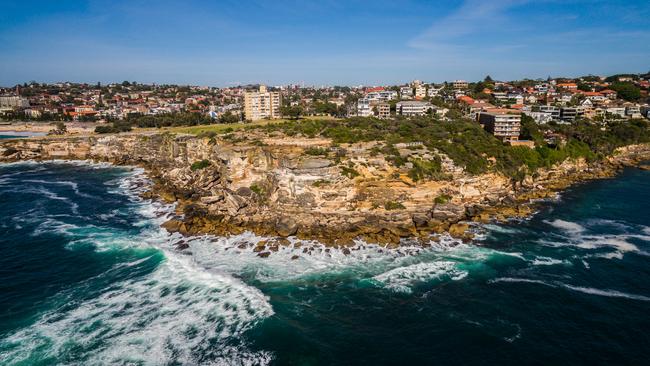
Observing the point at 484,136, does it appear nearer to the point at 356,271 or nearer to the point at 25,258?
the point at 356,271

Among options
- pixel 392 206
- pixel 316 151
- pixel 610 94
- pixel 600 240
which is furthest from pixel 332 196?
pixel 610 94

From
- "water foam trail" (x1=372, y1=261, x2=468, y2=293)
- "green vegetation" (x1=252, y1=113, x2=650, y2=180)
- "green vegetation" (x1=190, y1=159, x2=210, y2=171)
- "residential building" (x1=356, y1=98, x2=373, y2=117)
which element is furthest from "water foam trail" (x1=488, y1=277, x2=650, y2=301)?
"residential building" (x1=356, y1=98, x2=373, y2=117)

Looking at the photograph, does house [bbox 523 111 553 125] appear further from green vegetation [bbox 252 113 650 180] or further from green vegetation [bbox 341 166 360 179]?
green vegetation [bbox 341 166 360 179]

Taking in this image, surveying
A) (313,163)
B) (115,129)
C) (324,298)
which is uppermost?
(115,129)

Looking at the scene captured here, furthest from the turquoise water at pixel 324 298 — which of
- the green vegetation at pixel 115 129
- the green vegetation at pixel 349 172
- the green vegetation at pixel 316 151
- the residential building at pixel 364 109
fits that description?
the residential building at pixel 364 109

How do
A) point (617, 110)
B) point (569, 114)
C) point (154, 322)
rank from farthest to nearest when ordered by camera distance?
1. point (617, 110)
2. point (569, 114)
3. point (154, 322)

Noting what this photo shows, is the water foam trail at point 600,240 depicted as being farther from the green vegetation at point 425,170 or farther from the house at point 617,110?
the house at point 617,110

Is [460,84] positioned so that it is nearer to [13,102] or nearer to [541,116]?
[541,116]
